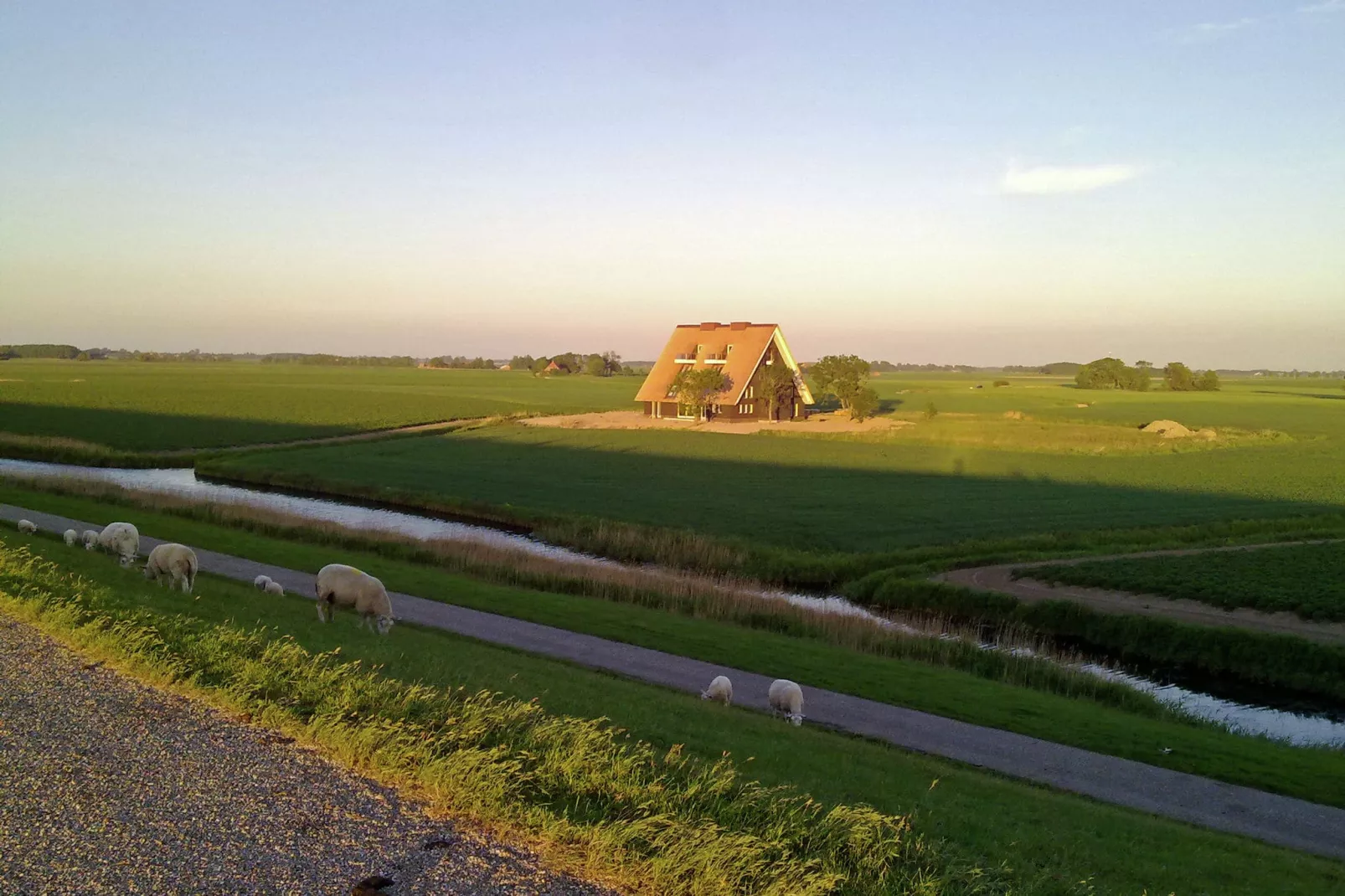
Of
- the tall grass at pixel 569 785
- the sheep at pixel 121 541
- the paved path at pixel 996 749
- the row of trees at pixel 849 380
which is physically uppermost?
the row of trees at pixel 849 380

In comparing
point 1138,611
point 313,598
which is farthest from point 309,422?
point 1138,611

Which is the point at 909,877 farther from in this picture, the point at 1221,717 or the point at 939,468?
the point at 939,468

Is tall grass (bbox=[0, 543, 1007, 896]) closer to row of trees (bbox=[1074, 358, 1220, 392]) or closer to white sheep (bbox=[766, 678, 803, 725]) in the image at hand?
white sheep (bbox=[766, 678, 803, 725])

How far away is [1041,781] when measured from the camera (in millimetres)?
13211

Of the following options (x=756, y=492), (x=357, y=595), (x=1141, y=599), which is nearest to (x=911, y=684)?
(x=357, y=595)

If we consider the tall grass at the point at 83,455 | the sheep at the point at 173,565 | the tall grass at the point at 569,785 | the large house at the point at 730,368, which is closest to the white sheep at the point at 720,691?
the tall grass at the point at 569,785

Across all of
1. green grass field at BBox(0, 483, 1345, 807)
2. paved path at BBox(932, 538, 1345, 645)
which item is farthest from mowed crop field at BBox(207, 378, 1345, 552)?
green grass field at BBox(0, 483, 1345, 807)

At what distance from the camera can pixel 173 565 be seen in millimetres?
19078

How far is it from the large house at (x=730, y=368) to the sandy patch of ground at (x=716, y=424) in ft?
4.50

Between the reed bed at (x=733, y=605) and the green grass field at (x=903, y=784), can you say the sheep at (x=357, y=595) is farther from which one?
the reed bed at (x=733, y=605)

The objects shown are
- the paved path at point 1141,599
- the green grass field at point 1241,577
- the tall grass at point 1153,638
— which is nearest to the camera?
the tall grass at point 1153,638

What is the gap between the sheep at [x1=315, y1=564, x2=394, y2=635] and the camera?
17938mm

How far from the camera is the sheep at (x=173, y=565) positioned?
19.1 metres

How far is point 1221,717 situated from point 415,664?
17.3m
